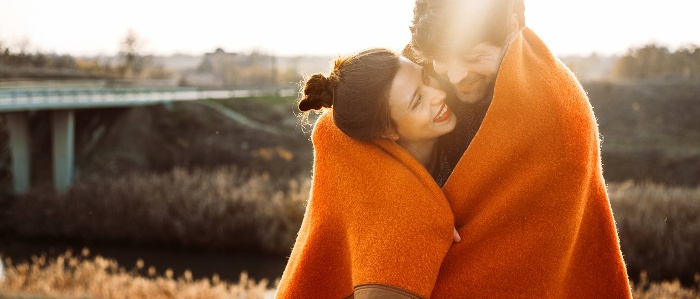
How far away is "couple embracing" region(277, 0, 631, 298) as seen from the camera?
254 centimetres

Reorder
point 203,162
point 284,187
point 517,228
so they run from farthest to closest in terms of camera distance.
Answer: point 203,162
point 284,187
point 517,228

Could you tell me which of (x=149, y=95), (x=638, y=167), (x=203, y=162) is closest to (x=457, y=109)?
(x=203, y=162)

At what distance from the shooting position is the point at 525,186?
8.34ft

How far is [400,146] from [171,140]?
2838cm

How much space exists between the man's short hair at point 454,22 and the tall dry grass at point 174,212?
16.6m

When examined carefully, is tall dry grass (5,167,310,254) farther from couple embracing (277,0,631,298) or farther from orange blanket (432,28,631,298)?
orange blanket (432,28,631,298)

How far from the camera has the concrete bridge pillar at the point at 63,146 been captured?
26266mm

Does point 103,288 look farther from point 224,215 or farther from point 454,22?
point 224,215

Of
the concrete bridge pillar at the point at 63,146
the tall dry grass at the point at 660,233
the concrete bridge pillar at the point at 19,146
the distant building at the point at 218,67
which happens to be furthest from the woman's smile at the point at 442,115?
the distant building at the point at 218,67

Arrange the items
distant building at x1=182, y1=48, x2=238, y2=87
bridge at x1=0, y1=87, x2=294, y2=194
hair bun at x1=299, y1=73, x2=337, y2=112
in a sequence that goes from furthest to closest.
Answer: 1. distant building at x1=182, y1=48, x2=238, y2=87
2. bridge at x1=0, y1=87, x2=294, y2=194
3. hair bun at x1=299, y1=73, x2=337, y2=112

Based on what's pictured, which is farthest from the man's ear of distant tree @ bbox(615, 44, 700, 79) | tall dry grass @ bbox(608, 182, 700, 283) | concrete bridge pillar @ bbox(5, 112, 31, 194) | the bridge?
distant tree @ bbox(615, 44, 700, 79)

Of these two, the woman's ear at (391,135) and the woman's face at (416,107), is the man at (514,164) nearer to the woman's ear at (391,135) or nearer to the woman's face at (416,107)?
the woman's face at (416,107)

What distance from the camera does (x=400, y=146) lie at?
2760 millimetres

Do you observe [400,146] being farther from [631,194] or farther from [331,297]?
[631,194]
